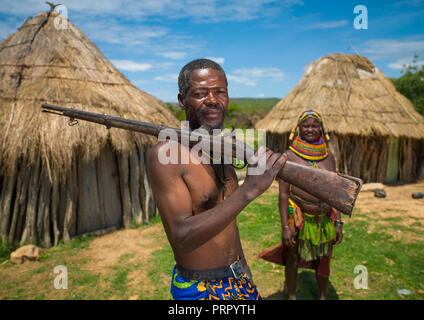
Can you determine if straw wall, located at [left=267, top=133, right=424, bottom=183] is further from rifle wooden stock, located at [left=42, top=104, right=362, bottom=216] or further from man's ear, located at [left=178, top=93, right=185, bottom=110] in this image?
man's ear, located at [left=178, top=93, right=185, bottom=110]

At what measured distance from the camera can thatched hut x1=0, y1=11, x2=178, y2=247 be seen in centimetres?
521

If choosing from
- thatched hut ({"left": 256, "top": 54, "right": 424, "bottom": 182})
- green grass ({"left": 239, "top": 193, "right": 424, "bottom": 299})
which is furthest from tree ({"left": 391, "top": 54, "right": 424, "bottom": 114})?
green grass ({"left": 239, "top": 193, "right": 424, "bottom": 299})

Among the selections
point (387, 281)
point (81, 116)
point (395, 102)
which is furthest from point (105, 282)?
point (395, 102)

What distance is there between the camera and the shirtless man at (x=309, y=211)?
3.21 m

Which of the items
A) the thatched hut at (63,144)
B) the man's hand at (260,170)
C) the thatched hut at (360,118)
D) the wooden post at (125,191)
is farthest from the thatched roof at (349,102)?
the man's hand at (260,170)

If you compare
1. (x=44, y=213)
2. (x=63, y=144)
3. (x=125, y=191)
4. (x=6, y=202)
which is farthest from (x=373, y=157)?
(x=6, y=202)

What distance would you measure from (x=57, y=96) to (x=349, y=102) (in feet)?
30.8

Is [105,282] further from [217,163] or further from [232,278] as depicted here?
[217,163]

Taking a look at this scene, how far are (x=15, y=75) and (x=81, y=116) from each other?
4682mm

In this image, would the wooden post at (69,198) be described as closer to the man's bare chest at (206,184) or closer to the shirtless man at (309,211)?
the shirtless man at (309,211)

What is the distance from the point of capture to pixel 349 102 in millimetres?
10086

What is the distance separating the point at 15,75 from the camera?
18.9 feet

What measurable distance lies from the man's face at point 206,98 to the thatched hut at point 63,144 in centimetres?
432

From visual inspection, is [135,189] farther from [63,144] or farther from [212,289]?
[212,289]
